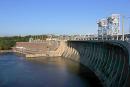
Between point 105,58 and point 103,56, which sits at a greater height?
point 103,56

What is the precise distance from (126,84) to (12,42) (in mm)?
123784

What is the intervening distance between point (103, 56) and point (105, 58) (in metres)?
2.23

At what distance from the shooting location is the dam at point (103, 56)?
26.7 m

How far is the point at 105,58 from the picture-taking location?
135 ft

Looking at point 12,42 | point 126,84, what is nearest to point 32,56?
point 12,42

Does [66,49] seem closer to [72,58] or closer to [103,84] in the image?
[72,58]

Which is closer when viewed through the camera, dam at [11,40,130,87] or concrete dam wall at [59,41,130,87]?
concrete dam wall at [59,41,130,87]

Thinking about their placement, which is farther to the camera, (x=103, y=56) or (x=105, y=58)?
(x=103, y=56)

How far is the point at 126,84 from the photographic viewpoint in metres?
23.4

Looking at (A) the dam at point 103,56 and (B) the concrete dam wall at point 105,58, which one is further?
(A) the dam at point 103,56

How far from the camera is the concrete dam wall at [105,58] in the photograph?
26453 millimetres

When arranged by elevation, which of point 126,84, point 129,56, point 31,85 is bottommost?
point 31,85

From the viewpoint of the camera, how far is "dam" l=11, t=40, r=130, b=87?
87.5 feet

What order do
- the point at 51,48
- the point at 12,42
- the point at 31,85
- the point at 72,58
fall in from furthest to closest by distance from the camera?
the point at 12,42
the point at 51,48
the point at 72,58
the point at 31,85
